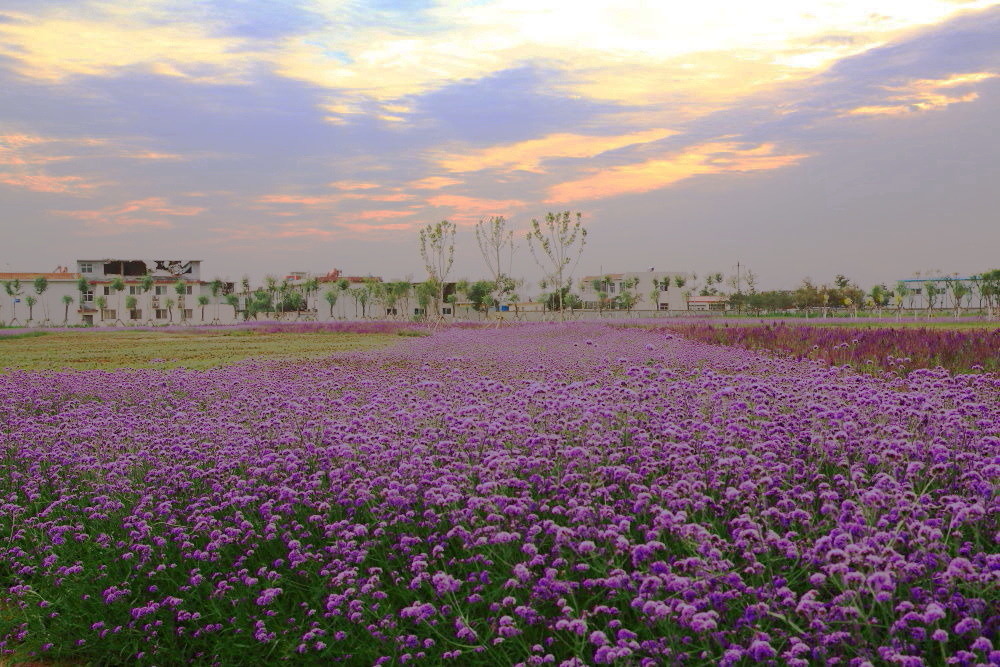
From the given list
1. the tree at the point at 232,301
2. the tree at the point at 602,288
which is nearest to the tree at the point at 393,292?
the tree at the point at 232,301

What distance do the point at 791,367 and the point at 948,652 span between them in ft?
24.6

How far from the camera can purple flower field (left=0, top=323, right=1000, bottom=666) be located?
2.75 meters

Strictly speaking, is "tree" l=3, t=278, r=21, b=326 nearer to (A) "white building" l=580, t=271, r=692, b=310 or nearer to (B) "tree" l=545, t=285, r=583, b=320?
(B) "tree" l=545, t=285, r=583, b=320

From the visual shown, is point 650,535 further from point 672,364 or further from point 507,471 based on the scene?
point 672,364

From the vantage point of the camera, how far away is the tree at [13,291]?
251ft

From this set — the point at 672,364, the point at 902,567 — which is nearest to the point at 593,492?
the point at 902,567

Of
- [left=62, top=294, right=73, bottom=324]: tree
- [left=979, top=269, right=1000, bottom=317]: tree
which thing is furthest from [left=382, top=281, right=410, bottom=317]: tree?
[left=979, top=269, right=1000, bottom=317]: tree

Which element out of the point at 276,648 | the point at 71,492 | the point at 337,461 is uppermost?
the point at 337,461

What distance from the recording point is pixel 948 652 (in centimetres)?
270

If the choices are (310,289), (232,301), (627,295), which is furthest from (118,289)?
(627,295)

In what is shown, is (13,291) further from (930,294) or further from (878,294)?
(878,294)

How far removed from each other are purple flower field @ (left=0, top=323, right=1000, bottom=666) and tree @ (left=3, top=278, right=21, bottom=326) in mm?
82549

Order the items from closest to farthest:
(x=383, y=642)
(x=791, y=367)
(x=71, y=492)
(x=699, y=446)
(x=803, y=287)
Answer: (x=383, y=642) < (x=699, y=446) < (x=71, y=492) < (x=791, y=367) < (x=803, y=287)

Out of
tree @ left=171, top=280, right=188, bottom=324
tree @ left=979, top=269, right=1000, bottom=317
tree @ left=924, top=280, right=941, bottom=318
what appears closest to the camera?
tree @ left=924, top=280, right=941, bottom=318
